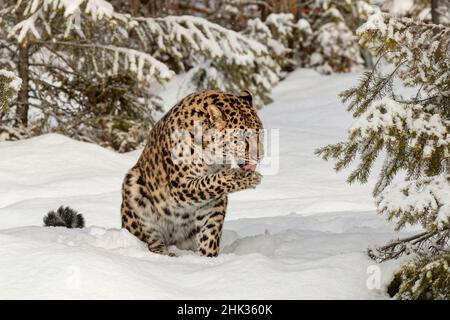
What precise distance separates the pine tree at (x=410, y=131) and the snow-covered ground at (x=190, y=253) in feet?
1.81

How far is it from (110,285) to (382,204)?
4.73 ft

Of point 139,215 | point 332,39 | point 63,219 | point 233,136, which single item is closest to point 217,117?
point 233,136

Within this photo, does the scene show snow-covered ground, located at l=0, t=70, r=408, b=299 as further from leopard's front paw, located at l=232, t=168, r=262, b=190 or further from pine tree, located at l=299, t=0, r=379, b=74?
pine tree, located at l=299, t=0, r=379, b=74

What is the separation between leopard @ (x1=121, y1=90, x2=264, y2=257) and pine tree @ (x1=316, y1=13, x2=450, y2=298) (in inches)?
28.3

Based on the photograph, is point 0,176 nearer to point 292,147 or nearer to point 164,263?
point 292,147

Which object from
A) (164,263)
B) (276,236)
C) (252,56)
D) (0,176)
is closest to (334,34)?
(252,56)

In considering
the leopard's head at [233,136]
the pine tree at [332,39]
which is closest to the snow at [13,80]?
the leopard's head at [233,136]

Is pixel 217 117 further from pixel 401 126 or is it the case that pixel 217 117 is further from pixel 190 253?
pixel 401 126

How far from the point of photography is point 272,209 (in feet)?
27.6

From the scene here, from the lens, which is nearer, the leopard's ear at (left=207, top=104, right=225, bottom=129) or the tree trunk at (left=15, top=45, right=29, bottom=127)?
the leopard's ear at (left=207, top=104, right=225, bottom=129)

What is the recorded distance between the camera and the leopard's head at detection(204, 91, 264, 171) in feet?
17.6

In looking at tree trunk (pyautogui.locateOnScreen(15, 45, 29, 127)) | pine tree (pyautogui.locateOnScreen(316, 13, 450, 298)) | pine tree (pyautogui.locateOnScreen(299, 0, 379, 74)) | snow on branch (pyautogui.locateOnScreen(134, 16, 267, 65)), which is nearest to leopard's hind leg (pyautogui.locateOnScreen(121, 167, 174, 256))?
pine tree (pyautogui.locateOnScreen(316, 13, 450, 298))

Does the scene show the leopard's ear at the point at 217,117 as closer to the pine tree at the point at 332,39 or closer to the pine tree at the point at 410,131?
the pine tree at the point at 410,131

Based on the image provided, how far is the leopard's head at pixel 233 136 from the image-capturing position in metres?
5.38
